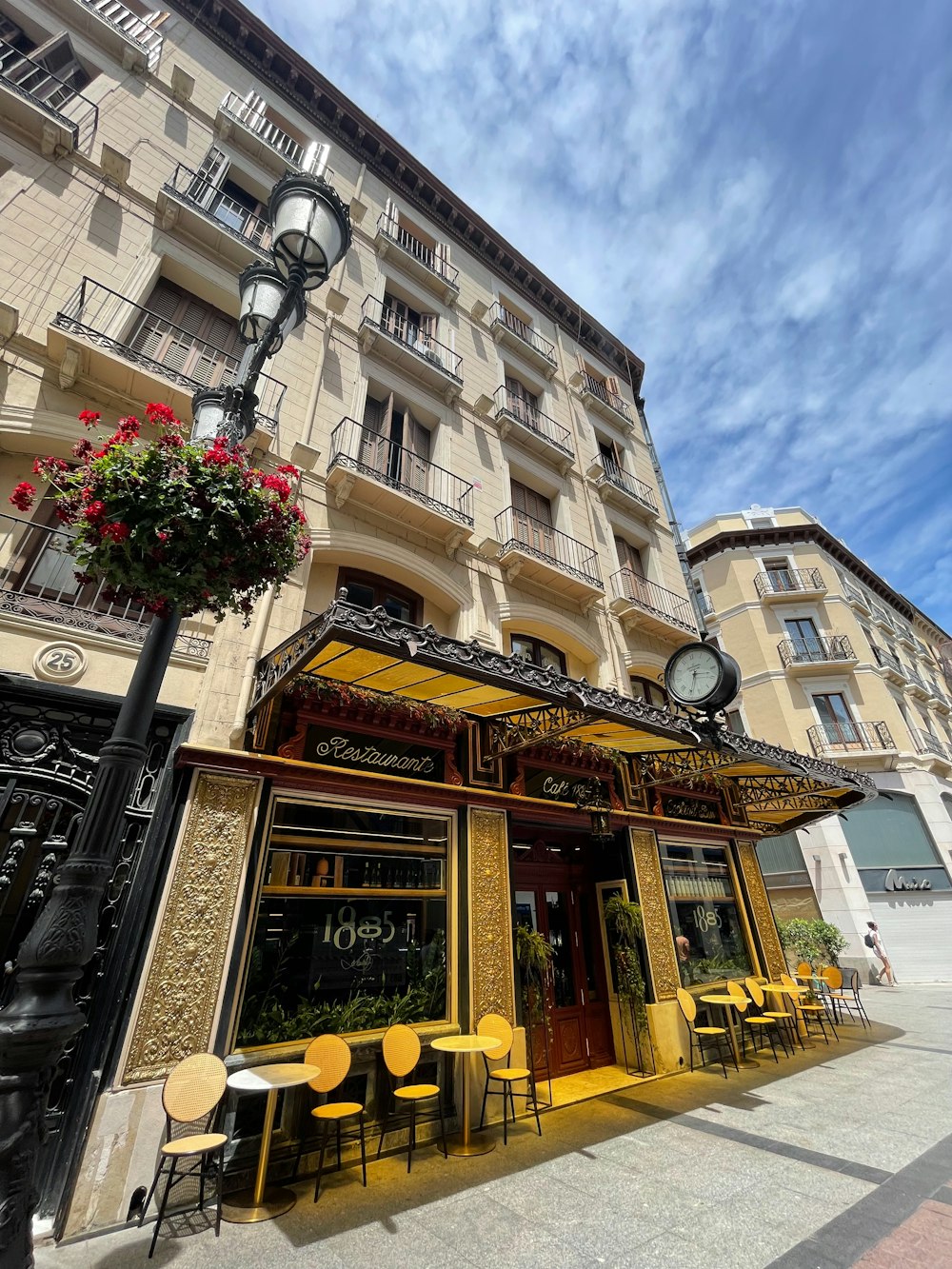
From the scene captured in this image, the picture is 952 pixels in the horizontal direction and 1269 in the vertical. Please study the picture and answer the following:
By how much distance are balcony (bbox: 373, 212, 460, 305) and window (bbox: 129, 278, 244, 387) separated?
4698 millimetres

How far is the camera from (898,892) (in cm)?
1962

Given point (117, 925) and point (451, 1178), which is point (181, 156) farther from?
point (451, 1178)

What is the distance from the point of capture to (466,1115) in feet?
19.5

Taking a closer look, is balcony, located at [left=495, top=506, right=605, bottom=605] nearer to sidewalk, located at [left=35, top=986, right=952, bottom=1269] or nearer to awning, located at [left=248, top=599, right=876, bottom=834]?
awning, located at [left=248, top=599, right=876, bottom=834]

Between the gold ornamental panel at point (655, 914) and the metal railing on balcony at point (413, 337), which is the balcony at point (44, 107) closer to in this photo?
the metal railing on balcony at point (413, 337)

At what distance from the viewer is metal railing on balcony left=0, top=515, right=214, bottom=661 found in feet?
18.9

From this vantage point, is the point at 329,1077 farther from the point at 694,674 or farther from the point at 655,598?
the point at 655,598

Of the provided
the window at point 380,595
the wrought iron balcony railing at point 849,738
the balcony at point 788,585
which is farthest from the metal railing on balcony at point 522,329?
the wrought iron balcony railing at point 849,738

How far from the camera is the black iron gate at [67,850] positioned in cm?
445

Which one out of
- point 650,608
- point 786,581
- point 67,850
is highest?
point 786,581

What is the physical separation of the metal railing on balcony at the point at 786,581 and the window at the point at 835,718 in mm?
5142

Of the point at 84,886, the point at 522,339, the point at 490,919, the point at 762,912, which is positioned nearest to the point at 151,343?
the point at 84,886

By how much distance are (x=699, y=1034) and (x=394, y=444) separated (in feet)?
37.1

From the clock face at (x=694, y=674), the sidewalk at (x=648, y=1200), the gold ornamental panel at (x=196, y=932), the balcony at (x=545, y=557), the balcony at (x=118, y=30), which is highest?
the balcony at (x=118, y=30)
